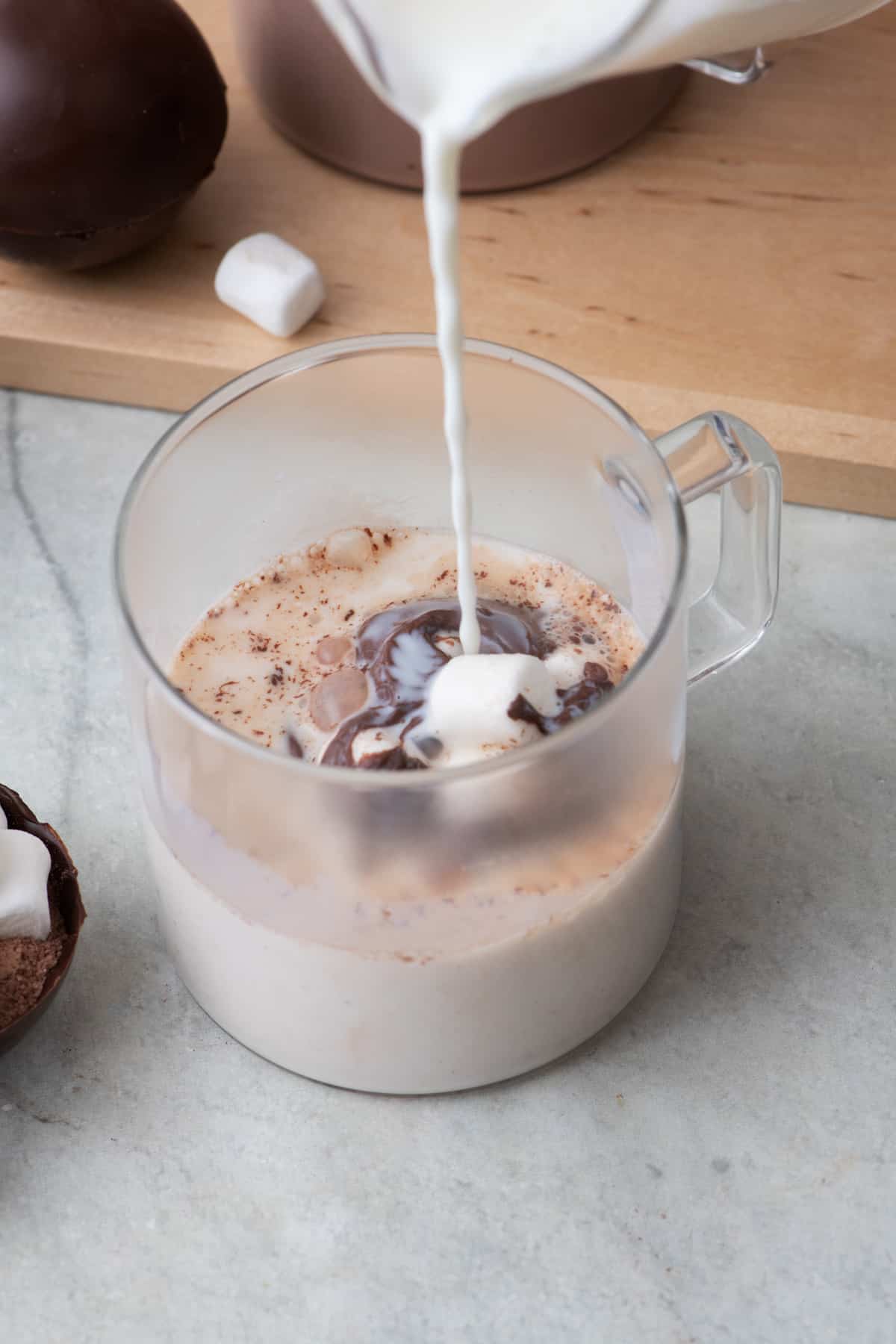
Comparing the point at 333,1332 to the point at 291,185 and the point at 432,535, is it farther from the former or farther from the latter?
the point at 291,185

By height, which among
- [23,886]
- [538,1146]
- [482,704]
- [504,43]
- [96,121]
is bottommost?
[538,1146]

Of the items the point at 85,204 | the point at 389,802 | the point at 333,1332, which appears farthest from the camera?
the point at 85,204

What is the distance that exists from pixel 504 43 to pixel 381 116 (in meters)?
0.64

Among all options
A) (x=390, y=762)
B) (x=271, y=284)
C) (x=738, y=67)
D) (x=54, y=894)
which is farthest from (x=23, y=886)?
(x=738, y=67)

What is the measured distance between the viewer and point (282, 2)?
1306 mm

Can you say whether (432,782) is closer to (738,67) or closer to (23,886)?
(23,886)

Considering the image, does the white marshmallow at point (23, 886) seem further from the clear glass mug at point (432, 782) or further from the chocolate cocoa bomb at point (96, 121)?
the chocolate cocoa bomb at point (96, 121)

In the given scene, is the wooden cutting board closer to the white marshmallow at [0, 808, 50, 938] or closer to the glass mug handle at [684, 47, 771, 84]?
the glass mug handle at [684, 47, 771, 84]

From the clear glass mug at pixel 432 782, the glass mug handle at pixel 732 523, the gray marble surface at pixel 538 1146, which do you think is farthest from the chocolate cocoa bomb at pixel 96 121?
the glass mug handle at pixel 732 523

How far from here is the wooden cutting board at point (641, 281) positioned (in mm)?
1273

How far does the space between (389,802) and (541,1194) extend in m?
0.29

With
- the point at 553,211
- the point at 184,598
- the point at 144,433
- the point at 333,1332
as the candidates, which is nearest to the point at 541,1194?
the point at 333,1332

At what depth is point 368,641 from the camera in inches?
39.4

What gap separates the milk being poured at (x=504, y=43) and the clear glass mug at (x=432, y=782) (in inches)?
7.5
